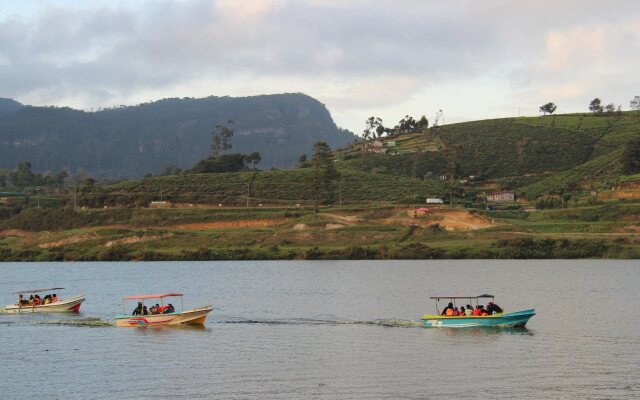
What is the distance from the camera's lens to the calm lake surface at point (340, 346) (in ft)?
152

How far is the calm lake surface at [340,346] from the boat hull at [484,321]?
2.79 ft

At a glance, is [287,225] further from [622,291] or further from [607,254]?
[622,291]

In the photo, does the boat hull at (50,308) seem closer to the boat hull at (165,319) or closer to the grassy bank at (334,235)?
the boat hull at (165,319)

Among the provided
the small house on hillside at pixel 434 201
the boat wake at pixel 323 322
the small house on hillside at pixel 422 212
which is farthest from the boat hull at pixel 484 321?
the small house on hillside at pixel 434 201

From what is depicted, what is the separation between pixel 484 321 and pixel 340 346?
43.5ft

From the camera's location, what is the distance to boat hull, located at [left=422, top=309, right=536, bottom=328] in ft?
216

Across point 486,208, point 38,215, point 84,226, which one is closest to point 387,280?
point 486,208

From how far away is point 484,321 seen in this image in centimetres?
6656

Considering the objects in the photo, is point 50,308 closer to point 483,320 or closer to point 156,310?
point 156,310

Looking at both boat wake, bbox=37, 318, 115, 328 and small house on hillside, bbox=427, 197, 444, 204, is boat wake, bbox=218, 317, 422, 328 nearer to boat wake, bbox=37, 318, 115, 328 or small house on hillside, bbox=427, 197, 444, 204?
boat wake, bbox=37, 318, 115, 328

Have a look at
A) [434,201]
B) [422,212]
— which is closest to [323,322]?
Answer: [422,212]

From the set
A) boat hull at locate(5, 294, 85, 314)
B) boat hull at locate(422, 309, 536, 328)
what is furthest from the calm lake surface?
boat hull at locate(5, 294, 85, 314)

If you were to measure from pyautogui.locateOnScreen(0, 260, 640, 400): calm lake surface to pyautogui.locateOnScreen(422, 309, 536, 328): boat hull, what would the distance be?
85 cm

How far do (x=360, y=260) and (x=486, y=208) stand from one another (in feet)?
177
